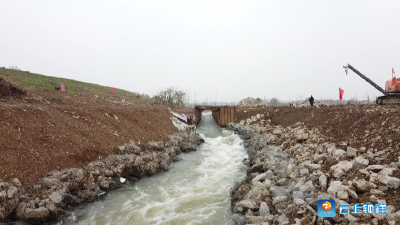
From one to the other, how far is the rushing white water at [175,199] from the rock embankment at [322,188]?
0.91 m

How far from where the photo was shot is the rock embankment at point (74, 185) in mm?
5840

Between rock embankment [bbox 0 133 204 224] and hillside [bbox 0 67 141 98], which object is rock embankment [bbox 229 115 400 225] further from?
hillside [bbox 0 67 141 98]

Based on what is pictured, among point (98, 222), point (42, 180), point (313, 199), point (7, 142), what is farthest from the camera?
point (7, 142)

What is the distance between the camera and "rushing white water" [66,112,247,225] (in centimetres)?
668

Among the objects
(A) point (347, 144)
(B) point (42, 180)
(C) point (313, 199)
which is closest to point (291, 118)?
(A) point (347, 144)

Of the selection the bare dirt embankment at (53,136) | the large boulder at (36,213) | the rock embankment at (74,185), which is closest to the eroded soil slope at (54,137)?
the bare dirt embankment at (53,136)

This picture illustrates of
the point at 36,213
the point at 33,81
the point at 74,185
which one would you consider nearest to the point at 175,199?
the point at 74,185

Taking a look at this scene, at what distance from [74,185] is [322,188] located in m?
8.25

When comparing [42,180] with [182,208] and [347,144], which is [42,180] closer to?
[182,208]

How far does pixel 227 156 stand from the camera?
46.7 feet

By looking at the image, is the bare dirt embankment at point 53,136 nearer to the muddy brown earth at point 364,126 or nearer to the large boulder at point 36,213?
the large boulder at point 36,213

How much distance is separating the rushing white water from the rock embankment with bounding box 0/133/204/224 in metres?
0.46

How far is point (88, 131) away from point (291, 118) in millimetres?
15026

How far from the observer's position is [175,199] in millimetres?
7965
